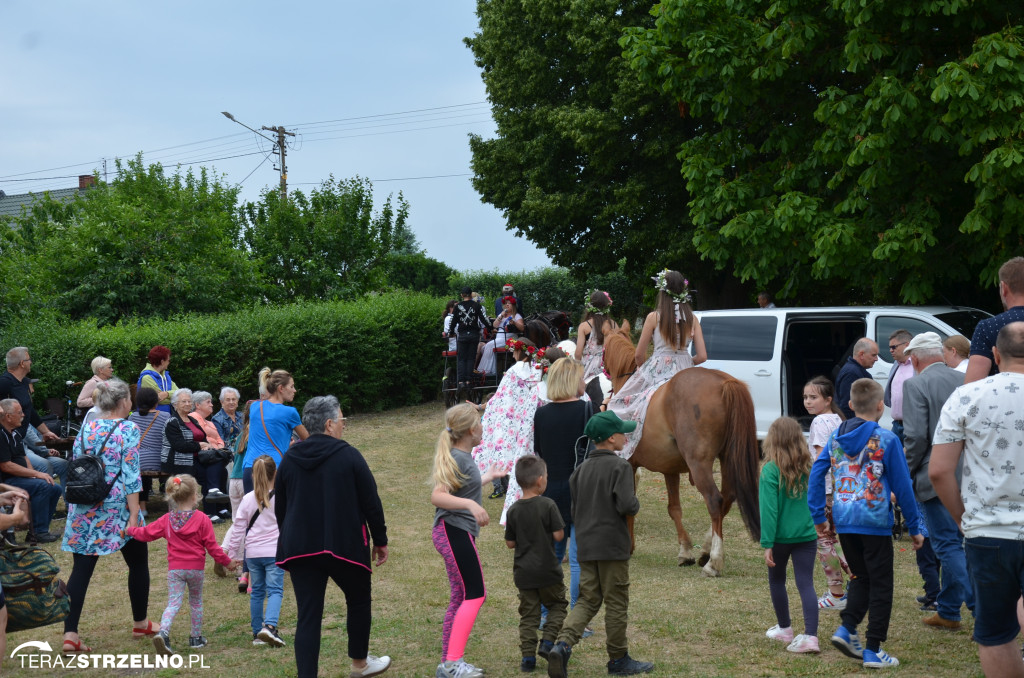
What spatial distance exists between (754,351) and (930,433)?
603 cm

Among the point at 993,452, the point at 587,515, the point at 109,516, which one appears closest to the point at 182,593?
the point at 109,516

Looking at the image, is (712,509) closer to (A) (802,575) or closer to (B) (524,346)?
(A) (802,575)

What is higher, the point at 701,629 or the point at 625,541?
the point at 625,541

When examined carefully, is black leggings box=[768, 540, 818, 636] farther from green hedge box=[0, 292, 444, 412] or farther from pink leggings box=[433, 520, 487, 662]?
green hedge box=[0, 292, 444, 412]

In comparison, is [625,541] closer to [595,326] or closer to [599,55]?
[595,326]

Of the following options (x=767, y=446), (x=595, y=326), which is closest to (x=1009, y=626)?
(x=767, y=446)

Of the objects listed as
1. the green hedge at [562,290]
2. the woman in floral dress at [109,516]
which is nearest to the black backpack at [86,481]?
the woman in floral dress at [109,516]

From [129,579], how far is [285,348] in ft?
37.1

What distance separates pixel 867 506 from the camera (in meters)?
5.62

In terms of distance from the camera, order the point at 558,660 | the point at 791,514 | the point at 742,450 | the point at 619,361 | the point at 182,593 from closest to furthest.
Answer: the point at 558,660 → the point at 791,514 → the point at 182,593 → the point at 742,450 → the point at 619,361

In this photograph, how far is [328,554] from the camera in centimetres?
526

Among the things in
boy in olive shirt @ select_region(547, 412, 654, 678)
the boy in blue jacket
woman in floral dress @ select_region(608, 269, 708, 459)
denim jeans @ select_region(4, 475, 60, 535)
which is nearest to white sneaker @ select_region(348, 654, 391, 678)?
boy in olive shirt @ select_region(547, 412, 654, 678)

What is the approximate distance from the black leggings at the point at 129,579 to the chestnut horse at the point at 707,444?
4.52 meters

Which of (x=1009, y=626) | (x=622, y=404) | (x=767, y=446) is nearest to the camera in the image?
(x=1009, y=626)
